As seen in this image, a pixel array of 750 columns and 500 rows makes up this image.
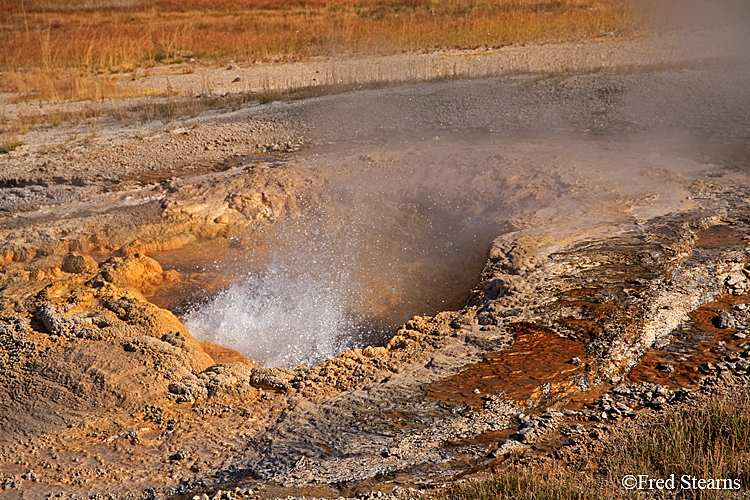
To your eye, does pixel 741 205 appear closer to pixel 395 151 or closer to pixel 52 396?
pixel 395 151

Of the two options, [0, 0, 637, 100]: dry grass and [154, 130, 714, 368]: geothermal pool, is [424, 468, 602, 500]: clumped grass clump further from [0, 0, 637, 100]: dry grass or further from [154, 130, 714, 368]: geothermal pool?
[0, 0, 637, 100]: dry grass

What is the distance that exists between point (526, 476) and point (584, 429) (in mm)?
610

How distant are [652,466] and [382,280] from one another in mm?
3249

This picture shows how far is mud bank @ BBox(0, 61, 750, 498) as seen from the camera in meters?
3.00

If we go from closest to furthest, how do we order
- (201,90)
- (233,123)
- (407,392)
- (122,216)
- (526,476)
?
1. (526,476)
2. (407,392)
3. (122,216)
4. (233,123)
5. (201,90)

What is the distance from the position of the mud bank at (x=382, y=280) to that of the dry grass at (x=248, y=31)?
6.16m

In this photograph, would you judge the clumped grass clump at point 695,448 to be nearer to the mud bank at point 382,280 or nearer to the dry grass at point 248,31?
the mud bank at point 382,280

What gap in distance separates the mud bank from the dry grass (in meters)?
6.16

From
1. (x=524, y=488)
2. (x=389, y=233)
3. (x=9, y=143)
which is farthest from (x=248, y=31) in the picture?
(x=524, y=488)

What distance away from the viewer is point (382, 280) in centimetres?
542

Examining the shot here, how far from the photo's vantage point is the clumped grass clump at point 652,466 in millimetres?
2268

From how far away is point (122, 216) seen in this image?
6277mm

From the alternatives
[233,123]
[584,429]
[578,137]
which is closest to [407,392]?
[584,429]

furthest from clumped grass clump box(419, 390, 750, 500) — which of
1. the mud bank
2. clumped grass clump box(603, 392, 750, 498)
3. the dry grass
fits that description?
the dry grass
